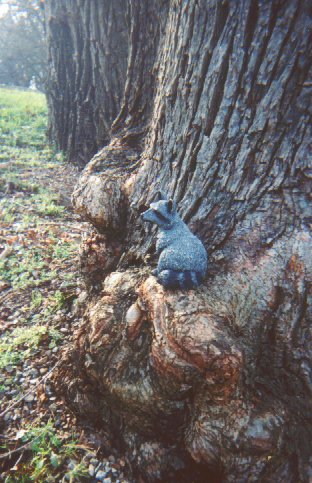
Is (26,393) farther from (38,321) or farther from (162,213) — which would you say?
(162,213)

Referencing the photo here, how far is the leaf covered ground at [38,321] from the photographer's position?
7.04 ft

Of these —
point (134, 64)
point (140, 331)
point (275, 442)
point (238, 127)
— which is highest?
point (134, 64)

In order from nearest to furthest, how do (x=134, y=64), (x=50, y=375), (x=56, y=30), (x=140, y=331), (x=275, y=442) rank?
(x=275, y=442), (x=140, y=331), (x=50, y=375), (x=134, y=64), (x=56, y=30)

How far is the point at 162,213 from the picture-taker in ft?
6.95

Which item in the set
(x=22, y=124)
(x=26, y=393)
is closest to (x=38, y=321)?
(x=26, y=393)

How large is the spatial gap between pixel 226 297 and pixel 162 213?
62cm

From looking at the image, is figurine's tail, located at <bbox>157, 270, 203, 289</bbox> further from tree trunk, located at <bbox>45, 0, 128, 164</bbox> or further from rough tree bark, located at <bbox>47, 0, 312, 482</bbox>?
tree trunk, located at <bbox>45, 0, 128, 164</bbox>

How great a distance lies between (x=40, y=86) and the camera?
75.0 ft

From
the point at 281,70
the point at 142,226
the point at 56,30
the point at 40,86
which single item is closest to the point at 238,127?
the point at 281,70

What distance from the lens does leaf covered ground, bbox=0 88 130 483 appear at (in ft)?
7.04

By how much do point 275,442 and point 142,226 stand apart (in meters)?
1.64

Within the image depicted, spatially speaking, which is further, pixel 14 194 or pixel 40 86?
pixel 40 86

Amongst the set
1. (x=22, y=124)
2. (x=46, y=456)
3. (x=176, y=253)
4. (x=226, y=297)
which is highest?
(x=176, y=253)

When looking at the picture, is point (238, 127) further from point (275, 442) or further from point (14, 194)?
point (14, 194)
